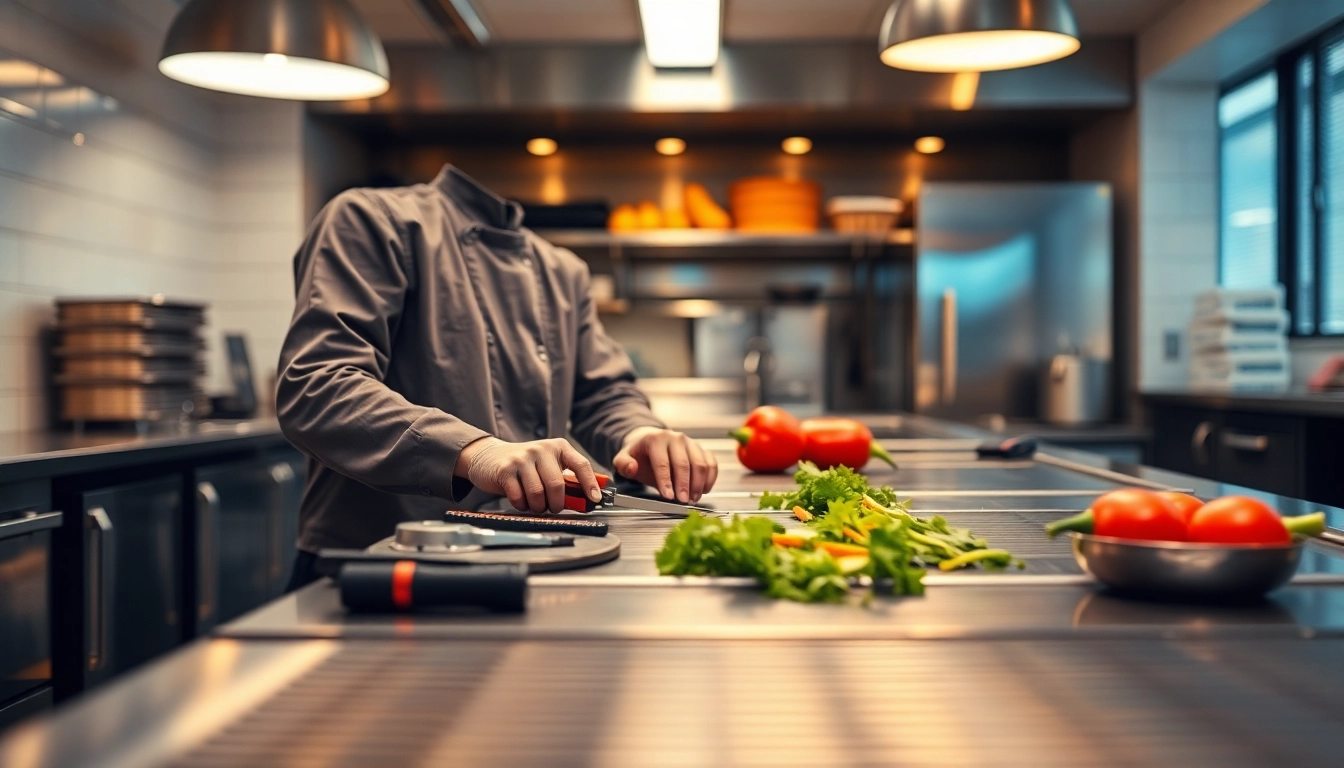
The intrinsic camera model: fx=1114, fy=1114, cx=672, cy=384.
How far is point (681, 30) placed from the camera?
3543mm

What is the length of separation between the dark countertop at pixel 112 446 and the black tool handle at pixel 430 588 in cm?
171

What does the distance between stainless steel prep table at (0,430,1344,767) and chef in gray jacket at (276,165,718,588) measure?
0.40 metres

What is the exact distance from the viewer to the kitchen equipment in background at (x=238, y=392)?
12.8ft

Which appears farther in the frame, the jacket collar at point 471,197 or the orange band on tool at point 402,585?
the jacket collar at point 471,197

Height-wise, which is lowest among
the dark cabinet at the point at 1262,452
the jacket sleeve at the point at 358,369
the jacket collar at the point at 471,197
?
the dark cabinet at the point at 1262,452

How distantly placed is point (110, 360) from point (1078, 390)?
3.42 meters

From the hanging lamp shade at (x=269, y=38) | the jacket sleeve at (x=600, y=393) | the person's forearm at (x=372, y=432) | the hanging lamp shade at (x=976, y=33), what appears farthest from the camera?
the hanging lamp shade at (x=269, y=38)

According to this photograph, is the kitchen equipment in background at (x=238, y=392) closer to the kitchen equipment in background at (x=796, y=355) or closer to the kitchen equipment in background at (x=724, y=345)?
the kitchen equipment in background at (x=724, y=345)

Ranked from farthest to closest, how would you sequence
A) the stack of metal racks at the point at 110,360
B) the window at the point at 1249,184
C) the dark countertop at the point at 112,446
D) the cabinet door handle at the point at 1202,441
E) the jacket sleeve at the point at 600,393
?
the window at the point at 1249,184 → the cabinet door handle at the point at 1202,441 → the stack of metal racks at the point at 110,360 → the dark countertop at the point at 112,446 → the jacket sleeve at the point at 600,393

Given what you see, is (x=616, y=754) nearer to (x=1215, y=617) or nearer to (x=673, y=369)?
(x=1215, y=617)

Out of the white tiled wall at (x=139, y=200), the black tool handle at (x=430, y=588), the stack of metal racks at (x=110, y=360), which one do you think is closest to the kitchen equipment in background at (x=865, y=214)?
the white tiled wall at (x=139, y=200)

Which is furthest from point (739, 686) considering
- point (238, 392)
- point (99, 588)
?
point (238, 392)

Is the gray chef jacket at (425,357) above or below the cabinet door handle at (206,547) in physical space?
above

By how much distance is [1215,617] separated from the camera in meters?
0.74
